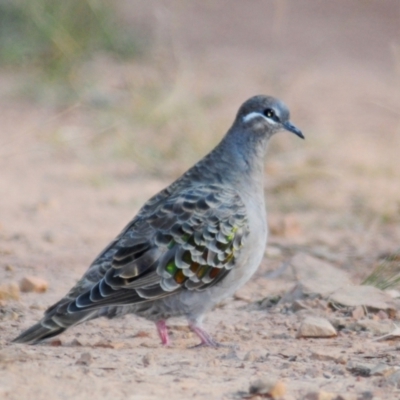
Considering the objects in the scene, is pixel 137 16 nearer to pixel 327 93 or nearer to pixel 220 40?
pixel 220 40

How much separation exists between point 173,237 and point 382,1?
1255 centimetres

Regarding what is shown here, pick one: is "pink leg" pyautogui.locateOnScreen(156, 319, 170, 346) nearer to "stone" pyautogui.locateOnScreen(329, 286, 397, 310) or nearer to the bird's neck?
the bird's neck

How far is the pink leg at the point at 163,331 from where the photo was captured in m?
5.16

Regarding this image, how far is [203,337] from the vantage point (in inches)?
201

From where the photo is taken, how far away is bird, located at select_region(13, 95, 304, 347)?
16.5ft

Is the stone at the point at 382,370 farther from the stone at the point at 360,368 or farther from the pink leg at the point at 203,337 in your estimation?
the pink leg at the point at 203,337

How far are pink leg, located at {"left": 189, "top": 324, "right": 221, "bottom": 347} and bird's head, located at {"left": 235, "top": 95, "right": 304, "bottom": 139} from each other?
1.16 m

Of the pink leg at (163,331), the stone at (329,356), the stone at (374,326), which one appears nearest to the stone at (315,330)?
the stone at (374,326)

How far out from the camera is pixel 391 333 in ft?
16.7

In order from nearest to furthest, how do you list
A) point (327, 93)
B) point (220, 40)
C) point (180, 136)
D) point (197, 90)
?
point (180, 136), point (197, 90), point (327, 93), point (220, 40)

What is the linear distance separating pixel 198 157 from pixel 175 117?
28.8 inches

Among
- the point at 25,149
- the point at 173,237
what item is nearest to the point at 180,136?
the point at 25,149

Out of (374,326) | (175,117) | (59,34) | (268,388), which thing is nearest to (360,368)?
(268,388)

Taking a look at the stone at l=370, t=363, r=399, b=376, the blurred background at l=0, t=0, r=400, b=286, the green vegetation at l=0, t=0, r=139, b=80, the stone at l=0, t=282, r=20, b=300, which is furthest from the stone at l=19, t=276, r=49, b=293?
the green vegetation at l=0, t=0, r=139, b=80
